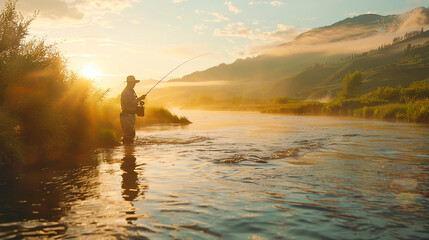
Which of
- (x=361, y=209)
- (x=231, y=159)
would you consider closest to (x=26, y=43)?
(x=231, y=159)

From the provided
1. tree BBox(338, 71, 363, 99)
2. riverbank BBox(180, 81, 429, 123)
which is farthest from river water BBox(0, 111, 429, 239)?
tree BBox(338, 71, 363, 99)

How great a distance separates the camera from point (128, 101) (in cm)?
1277

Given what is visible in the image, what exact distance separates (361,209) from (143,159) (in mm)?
7272

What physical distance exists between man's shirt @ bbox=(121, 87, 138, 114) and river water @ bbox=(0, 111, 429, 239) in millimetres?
2619

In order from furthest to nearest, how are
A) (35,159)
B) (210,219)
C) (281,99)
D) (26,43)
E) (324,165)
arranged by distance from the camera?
(281,99), (26,43), (35,159), (324,165), (210,219)

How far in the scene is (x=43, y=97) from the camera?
10805mm

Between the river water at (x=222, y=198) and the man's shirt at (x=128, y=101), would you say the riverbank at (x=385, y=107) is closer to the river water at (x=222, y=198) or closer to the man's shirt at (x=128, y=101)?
the river water at (x=222, y=198)

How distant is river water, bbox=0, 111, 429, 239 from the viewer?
14.7 ft

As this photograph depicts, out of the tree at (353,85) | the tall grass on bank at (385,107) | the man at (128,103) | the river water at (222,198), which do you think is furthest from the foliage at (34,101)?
the tree at (353,85)

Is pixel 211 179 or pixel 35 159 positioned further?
pixel 35 159

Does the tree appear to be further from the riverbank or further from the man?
the man

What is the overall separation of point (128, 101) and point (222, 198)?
7841 mm

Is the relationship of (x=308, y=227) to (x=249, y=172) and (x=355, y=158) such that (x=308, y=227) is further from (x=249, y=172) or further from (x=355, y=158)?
(x=355, y=158)

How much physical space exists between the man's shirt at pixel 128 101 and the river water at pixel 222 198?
2.62 meters
